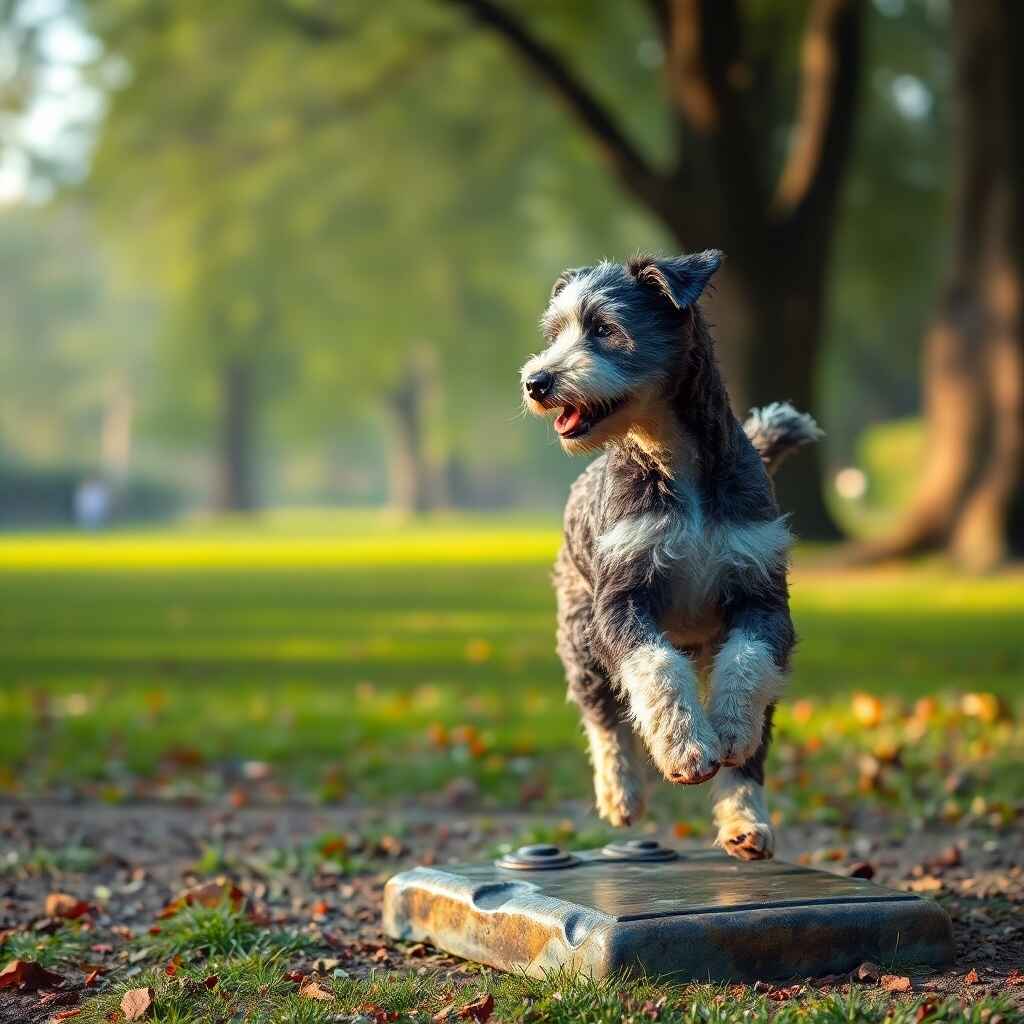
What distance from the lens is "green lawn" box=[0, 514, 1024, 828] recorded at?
908 cm

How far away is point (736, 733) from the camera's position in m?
4.74

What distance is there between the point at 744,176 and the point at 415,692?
11.6 meters

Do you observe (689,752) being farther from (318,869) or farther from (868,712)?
(868,712)

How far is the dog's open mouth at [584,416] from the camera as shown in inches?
188

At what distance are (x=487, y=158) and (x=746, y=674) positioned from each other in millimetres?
37043

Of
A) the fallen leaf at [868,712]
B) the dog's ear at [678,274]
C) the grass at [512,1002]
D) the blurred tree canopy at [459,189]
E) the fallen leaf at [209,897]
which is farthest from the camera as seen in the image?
the blurred tree canopy at [459,189]

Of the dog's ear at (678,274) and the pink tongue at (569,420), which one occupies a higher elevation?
the dog's ear at (678,274)

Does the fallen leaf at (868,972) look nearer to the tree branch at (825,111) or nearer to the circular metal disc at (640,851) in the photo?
the circular metal disc at (640,851)

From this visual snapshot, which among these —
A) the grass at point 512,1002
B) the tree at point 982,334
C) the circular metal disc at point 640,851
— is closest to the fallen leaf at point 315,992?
the grass at point 512,1002

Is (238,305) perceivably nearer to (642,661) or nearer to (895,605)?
(895,605)

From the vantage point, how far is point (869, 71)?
34906mm

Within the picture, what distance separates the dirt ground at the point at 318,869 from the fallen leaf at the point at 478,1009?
21.2 inches

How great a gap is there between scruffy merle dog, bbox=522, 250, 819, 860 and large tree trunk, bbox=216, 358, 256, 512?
52.6 metres

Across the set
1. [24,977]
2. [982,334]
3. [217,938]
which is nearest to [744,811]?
[217,938]
